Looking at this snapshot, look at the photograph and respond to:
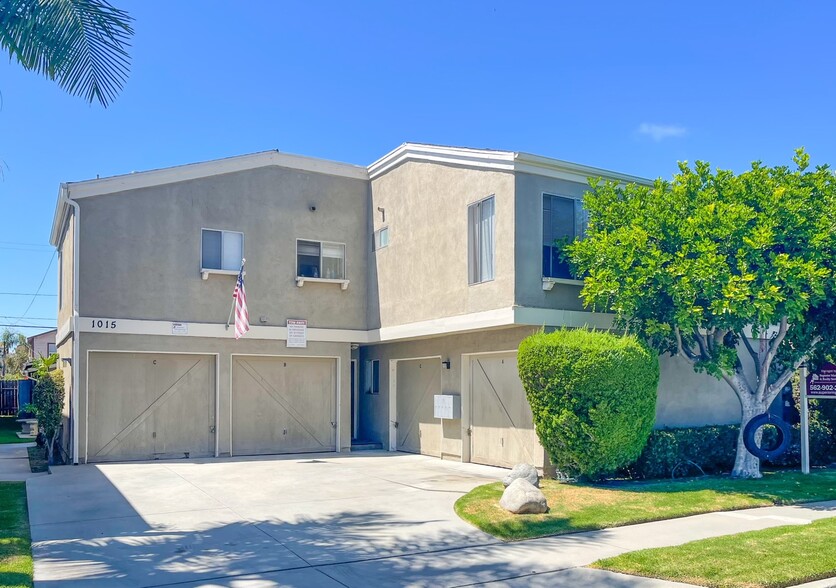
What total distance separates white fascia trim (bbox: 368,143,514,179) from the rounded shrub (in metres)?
3.60

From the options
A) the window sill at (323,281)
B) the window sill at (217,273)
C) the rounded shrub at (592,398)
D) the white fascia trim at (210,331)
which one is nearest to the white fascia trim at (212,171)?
the window sill at (217,273)

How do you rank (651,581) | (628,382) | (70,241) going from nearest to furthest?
(651,581) → (628,382) → (70,241)

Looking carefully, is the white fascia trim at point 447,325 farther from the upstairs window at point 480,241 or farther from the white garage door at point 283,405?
the white garage door at point 283,405

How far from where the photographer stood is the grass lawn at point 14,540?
686cm

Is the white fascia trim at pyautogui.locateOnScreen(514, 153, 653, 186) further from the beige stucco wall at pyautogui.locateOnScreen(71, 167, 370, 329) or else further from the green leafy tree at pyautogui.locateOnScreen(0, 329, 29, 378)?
the green leafy tree at pyautogui.locateOnScreen(0, 329, 29, 378)

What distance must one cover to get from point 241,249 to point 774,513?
12.4 metres

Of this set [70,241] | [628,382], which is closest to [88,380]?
[70,241]

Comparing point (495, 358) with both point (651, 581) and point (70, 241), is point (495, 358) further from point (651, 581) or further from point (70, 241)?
point (70, 241)

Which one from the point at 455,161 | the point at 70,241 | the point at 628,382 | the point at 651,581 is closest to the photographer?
the point at 651,581

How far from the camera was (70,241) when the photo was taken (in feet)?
55.1

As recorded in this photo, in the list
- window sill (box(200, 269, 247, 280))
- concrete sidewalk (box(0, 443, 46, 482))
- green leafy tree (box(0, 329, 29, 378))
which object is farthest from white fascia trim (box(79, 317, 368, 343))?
green leafy tree (box(0, 329, 29, 378))

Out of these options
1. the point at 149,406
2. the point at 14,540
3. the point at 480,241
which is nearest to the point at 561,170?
the point at 480,241

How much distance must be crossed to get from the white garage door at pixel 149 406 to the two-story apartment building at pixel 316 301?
0.12ft

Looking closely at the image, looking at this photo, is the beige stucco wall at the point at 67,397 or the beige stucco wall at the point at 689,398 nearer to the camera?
the beige stucco wall at the point at 689,398
